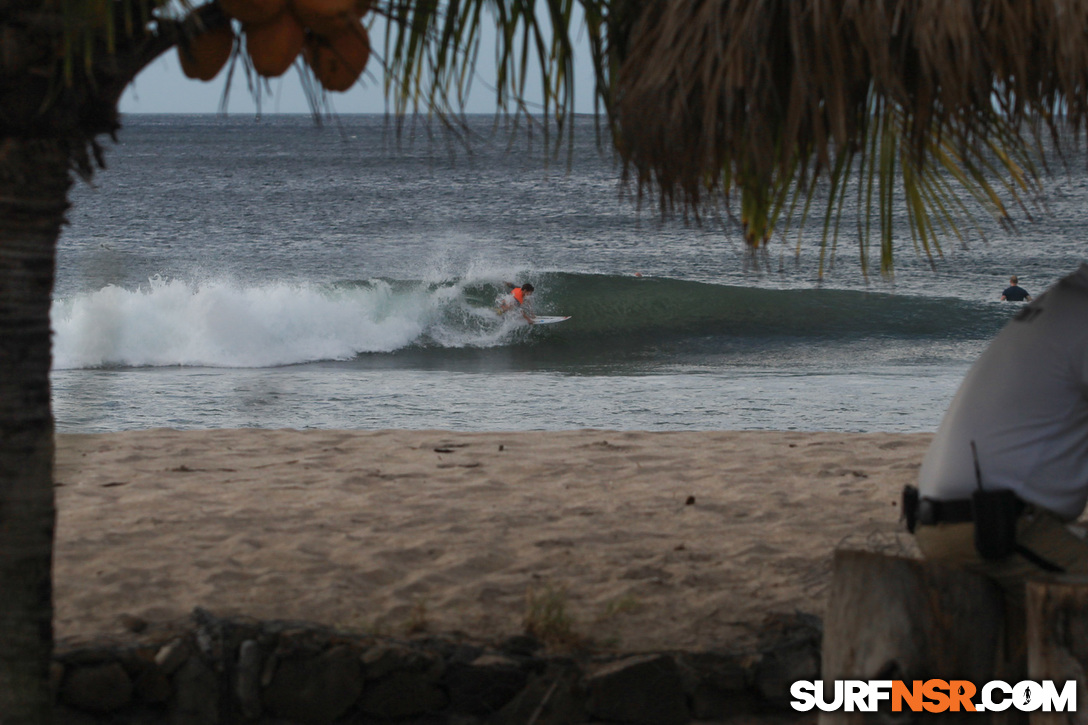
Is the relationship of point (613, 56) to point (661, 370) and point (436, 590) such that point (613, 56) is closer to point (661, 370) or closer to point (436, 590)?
point (436, 590)

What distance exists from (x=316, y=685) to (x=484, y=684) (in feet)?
1.71

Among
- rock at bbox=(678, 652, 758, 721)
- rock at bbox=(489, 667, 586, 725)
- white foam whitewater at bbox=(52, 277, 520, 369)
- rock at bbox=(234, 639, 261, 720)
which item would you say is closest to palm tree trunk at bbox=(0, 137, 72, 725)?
rock at bbox=(234, 639, 261, 720)

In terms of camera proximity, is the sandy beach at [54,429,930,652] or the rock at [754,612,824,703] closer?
the rock at [754,612,824,703]

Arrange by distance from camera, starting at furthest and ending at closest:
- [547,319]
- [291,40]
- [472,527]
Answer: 1. [547,319]
2. [472,527]
3. [291,40]

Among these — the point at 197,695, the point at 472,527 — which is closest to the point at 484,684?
the point at 197,695

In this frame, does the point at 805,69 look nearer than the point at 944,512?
Yes

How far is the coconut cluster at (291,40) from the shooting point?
2193 mm

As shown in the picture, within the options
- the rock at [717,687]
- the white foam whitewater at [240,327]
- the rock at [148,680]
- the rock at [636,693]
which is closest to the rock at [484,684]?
the rock at [636,693]

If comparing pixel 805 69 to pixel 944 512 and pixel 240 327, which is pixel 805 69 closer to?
pixel 944 512

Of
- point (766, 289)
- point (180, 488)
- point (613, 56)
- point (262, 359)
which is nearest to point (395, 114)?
point (613, 56)

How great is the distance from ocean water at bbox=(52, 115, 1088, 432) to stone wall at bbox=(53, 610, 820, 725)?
4.45ft

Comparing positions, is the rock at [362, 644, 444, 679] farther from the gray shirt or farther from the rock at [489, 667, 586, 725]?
the gray shirt

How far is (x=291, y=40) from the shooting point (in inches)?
88.0

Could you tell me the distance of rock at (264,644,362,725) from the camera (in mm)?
3172
